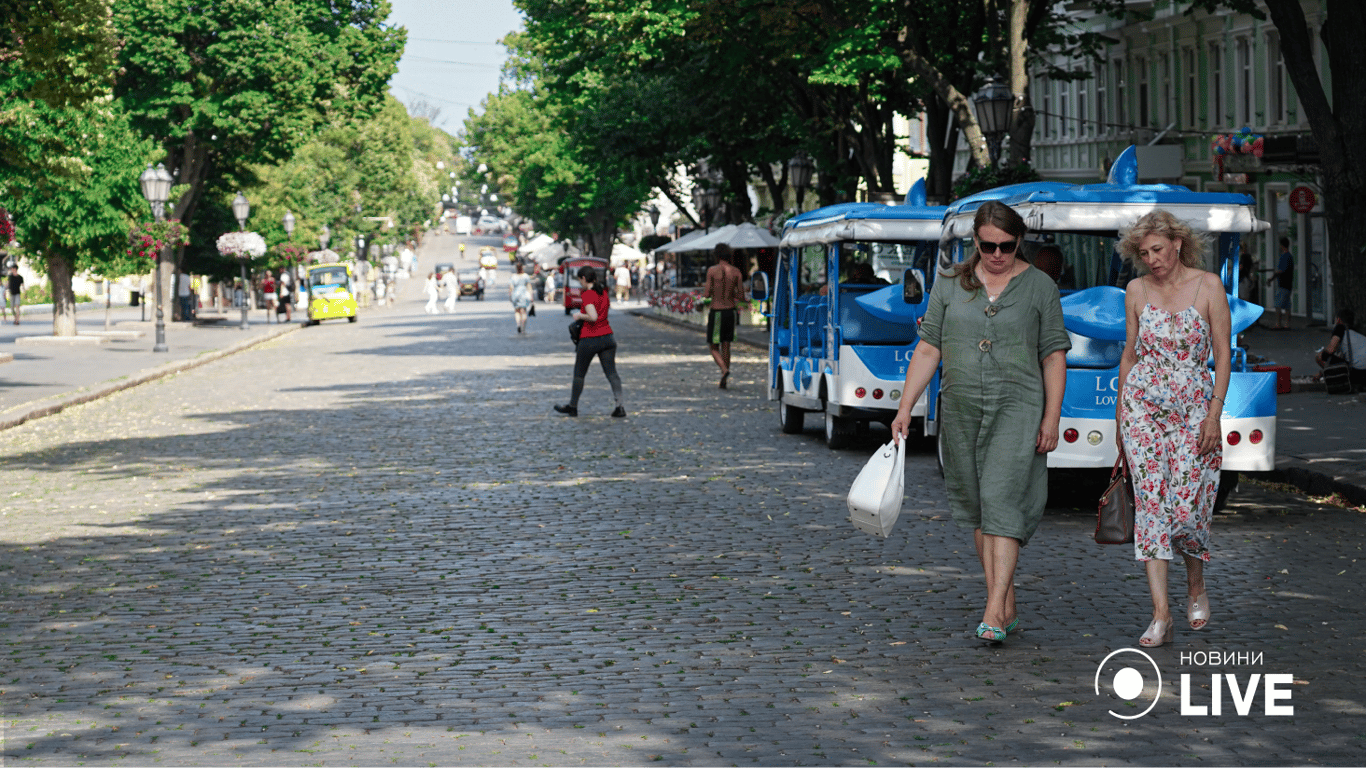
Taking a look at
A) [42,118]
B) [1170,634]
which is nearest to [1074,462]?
[1170,634]

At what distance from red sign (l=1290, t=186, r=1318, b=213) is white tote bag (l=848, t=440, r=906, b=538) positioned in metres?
26.5

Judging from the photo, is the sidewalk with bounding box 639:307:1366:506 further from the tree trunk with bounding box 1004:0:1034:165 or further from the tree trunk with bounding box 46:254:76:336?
the tree trunk with bounding box 46:254:76:336

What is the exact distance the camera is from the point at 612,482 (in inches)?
546

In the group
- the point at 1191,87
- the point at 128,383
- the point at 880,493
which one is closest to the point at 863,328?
the point at 880,493

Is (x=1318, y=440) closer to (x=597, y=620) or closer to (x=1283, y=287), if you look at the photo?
(x=597, y=620)

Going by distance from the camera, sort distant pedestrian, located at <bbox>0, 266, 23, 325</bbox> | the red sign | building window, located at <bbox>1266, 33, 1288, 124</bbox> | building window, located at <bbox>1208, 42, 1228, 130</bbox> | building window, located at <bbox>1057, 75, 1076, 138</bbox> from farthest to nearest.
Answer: distant pedestrian, located at <bbox>0, 266, 23, 325</bbox> → building window, located at <bbox>1057, 75, 1076, 138</bbox> → building window, located at <bbox>1208, 42, 1228, 130</bbox> → building window, located at <bbox>1266, 33, 1288, 124</bbox> → the red sign

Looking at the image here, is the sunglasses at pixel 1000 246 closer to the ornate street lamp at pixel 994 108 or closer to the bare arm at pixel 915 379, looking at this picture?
the bare arm at pixel 915 379

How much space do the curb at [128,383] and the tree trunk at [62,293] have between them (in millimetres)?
4127

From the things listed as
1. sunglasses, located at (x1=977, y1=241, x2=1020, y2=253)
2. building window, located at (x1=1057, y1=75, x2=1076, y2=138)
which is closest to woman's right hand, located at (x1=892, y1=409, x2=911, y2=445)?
sunglasses, located at (x1=977, y1=241, x2=1020, y2=253)

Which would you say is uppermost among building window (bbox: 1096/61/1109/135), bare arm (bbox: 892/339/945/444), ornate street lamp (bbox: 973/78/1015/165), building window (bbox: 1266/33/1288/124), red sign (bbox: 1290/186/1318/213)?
building window (bbox: 1096/61/1109/135)

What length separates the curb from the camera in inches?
843

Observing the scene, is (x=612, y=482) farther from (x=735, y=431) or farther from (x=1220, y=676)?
(x=1220, y=676)

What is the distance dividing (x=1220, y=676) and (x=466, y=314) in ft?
199

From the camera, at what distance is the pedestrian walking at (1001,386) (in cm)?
740
